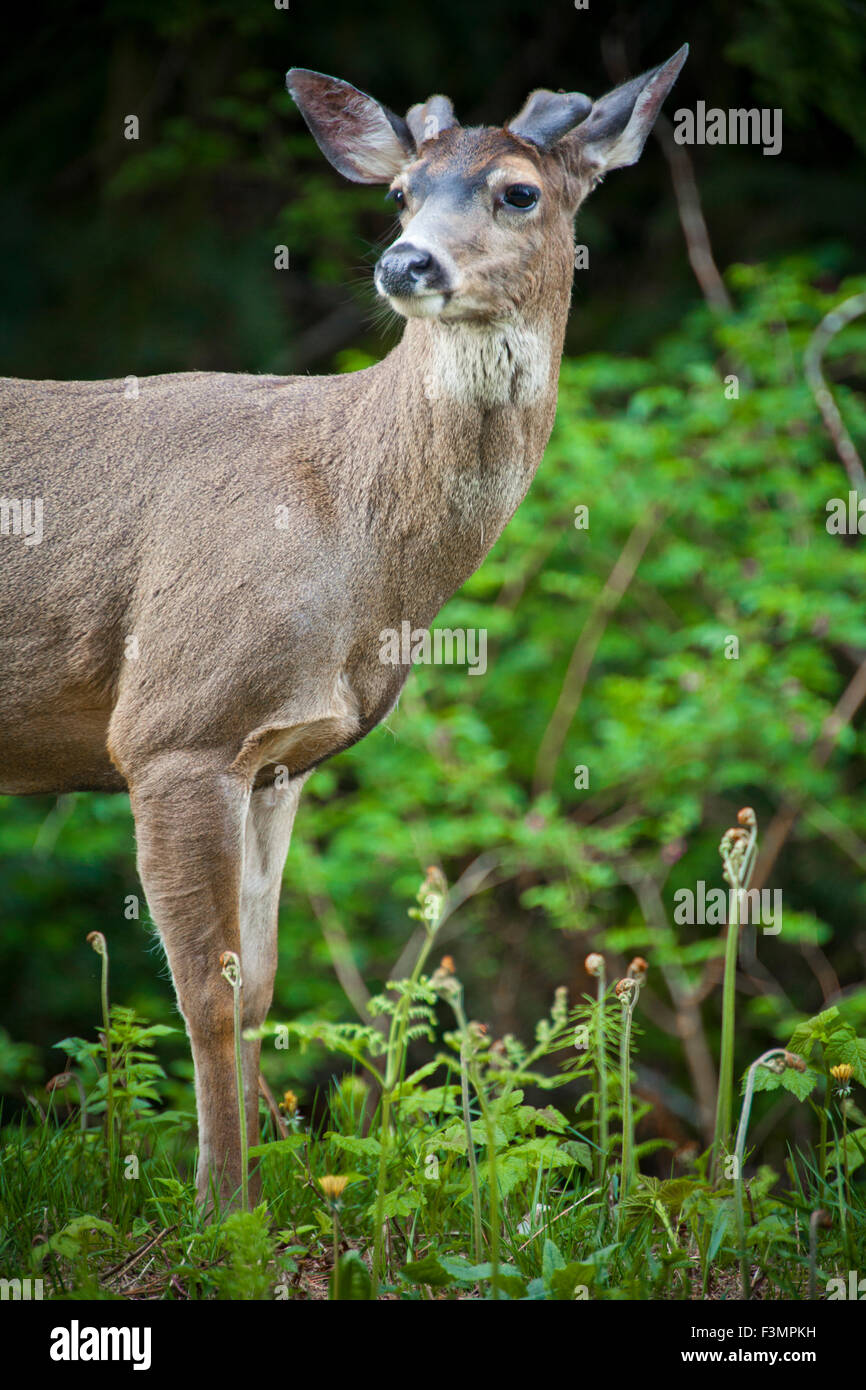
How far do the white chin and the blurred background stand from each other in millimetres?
3662

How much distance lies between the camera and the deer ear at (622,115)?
12.8 feet

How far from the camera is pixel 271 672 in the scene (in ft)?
11.8

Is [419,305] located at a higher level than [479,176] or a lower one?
lower

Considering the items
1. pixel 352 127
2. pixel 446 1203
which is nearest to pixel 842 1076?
pixel 446 1203

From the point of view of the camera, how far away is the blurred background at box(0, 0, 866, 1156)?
25.0ft

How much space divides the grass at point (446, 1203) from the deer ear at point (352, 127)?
1986 mm

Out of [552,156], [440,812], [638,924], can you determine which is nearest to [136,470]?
[552,156]

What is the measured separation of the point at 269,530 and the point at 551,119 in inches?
51.3

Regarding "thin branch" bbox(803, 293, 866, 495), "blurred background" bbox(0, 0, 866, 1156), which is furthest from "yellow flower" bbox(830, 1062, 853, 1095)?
"thin branch" bbox(803, 293, 866, 495)

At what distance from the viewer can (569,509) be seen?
8.02m

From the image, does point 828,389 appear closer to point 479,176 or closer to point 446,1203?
point 479,176

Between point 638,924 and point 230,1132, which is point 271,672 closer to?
point 230,1132

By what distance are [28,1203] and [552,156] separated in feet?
9.74

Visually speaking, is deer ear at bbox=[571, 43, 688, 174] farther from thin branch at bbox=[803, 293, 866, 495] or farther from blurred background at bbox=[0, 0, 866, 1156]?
thin branch at bbox=[803, 293, 866, 495]
